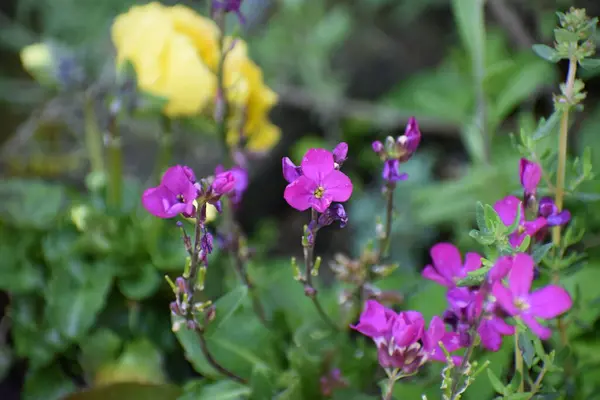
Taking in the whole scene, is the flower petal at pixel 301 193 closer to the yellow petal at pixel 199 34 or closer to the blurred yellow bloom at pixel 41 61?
the yellow petal at pixel 199 34

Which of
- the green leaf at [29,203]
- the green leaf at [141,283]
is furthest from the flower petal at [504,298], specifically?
the green leaf at [29,203]

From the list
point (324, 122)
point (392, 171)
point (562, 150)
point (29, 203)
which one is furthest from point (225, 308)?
point (324, 122)

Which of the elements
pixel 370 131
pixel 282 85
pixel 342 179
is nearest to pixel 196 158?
pixel 282 85

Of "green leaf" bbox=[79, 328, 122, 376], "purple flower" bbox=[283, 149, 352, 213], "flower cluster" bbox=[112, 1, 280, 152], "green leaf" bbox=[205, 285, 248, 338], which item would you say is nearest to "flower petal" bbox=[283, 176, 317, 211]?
"purple flower" bbox=[283, 149, 352, 213]

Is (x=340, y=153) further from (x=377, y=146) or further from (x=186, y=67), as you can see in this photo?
(x=186, y=67)

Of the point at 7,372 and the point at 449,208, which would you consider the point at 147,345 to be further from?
the point at 449,208

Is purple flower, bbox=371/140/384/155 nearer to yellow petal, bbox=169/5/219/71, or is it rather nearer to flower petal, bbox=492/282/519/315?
flower petal, bbox=492/282/519/315

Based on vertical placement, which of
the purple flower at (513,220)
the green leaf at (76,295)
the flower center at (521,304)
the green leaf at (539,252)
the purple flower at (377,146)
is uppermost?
the purple flower at (377,146)
